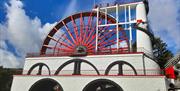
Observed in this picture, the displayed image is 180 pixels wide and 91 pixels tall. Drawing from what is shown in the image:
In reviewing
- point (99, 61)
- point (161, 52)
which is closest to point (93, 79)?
point (99, 61)

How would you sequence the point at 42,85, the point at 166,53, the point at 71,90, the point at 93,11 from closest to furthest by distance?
the point at 71,90 → the point at 42,85 → the point at 93,11 → the point at 166,53

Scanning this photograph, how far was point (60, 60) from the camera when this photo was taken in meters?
28.1

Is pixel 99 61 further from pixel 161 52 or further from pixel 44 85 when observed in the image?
pixel 161 52

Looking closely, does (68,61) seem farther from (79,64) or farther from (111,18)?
(111,18)

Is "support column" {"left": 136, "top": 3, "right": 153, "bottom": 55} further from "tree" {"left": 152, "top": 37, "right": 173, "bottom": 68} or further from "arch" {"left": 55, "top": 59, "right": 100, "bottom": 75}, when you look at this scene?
"tree" {"left": 152, "top": 37, "right": 173, "bottom": 68}

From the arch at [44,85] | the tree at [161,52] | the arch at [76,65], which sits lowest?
the arch at [44,85]

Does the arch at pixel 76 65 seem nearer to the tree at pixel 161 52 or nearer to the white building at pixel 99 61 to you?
the white building at pixel 99 61

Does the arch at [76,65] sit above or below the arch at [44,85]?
above

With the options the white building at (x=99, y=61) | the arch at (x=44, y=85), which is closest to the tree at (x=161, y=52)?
the white building at (x=99, y=61)

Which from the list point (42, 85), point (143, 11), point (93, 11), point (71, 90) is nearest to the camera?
point (71, 90)

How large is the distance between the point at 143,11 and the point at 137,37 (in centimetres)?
431

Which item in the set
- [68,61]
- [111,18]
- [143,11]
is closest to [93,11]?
[111,18]

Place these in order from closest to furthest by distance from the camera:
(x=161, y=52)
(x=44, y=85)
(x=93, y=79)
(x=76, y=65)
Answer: (x=93, y=79)
(x=44, y=85)
(x=76, y=65)
(x=161, y=52)

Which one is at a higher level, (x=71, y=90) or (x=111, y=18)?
(x=111, y=18)
